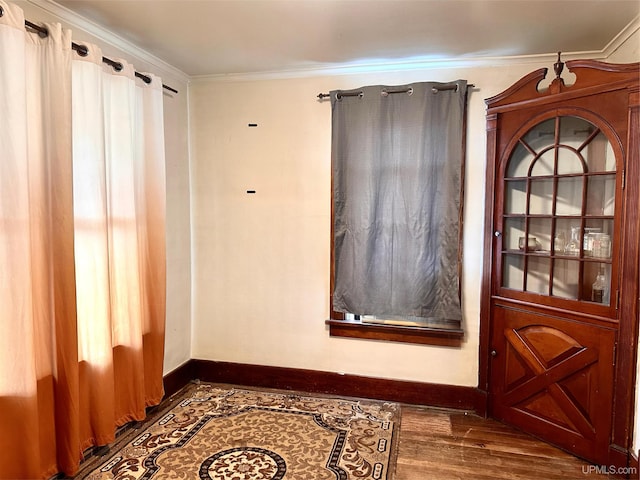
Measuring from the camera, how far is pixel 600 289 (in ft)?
7.63

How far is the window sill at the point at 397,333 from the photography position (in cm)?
300

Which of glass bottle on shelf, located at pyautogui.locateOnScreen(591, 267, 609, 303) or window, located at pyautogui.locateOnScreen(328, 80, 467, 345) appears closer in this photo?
glass bottle on shelf, located at pyautogui.locateOnScreen(591, 267, 609, 303)

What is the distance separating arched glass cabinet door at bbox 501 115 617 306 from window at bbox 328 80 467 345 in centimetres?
37

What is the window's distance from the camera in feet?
9.41

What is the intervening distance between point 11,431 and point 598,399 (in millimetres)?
3037

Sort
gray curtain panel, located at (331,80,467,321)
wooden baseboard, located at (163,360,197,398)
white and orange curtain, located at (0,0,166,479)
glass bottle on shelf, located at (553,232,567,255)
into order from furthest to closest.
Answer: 1. wooden baseboard, located at (163,360,197,398)
2. gray curtain panel, located at (331,80,467,321)
3. glass bottle on shelf, located at (553,232,567,255)
4. white and orange curtain, located at (0,0,166,479)

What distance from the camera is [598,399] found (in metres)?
2.30

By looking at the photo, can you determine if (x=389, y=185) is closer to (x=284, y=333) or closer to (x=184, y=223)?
(x=284, y=333)

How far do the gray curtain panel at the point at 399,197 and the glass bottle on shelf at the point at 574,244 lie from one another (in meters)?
0.69

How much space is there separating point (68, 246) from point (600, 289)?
291 cm

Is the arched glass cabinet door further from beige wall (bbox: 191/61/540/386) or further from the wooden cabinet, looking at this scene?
beige wall (bbox: 191/61/540/386)

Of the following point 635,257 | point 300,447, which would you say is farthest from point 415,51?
point 300,447

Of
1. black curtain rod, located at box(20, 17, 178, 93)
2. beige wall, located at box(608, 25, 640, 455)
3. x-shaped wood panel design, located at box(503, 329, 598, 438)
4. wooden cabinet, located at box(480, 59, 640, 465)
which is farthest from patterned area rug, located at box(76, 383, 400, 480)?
black curtain rod, located at box(20, 17, 178, 93)

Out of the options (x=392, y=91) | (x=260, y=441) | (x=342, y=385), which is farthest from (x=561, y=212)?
(x=260, y=441)
